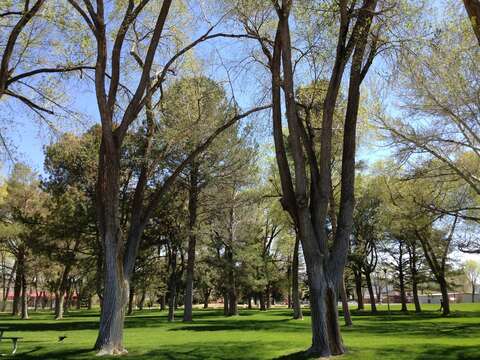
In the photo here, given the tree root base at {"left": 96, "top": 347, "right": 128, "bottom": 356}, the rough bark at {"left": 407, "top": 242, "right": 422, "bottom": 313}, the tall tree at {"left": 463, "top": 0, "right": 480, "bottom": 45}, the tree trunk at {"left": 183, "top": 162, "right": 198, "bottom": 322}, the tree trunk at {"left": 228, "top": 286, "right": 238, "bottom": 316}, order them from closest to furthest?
the tall tree at {"left": 463, "top": 0, "right": 480, "bottom": 45} → the tree root base at {"left": 96, "top": 347, "right": 128, "bottom": 356} → the tree trunk at {"left": 183, "top": 162, "right": 198, "bottom": 322} → the tree trunk at {"left": 228, "top": 286, "right": 238, "bottom": 316} → the rough bark at {"left": 407, "top": 242, "right": 422, "bottom": 313}

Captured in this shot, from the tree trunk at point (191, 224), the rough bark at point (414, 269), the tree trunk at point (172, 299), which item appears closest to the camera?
the tree trunk at point (191, 224)

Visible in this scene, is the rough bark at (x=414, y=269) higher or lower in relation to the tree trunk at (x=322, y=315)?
higher

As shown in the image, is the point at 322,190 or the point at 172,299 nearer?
the point at 322,190

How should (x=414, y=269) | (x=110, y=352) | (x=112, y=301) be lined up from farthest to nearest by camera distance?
(x=414, y=269), (x=112, y=301), (x=110, y=352)

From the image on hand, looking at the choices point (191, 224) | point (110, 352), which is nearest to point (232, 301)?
point (191, 224)

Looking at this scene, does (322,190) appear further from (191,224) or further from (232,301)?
(232,301)

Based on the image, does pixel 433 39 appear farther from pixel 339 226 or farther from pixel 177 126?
pixel 177 126

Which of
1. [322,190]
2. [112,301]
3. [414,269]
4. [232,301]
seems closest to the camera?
[322,190]

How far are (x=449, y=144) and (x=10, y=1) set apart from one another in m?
15.9

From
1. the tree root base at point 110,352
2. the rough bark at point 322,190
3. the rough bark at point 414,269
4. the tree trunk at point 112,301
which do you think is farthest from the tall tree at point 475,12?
the rough bark at point 414,269

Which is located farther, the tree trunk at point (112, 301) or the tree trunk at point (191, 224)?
the tree trunk at point (191, 224)

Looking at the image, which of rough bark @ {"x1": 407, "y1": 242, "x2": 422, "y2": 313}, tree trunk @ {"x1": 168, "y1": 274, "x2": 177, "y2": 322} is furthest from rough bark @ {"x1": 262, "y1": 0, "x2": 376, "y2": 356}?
rough bark @ {"x1": 407, "y1": 242, "x2": 422, "y2": 313}

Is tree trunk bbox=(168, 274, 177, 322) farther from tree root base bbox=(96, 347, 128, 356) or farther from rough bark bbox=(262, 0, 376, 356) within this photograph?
rough bark bbox=(262, 0, 376, 356)

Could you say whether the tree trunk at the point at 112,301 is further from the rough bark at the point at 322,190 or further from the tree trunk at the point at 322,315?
the tree trunk at the point at 322,315
